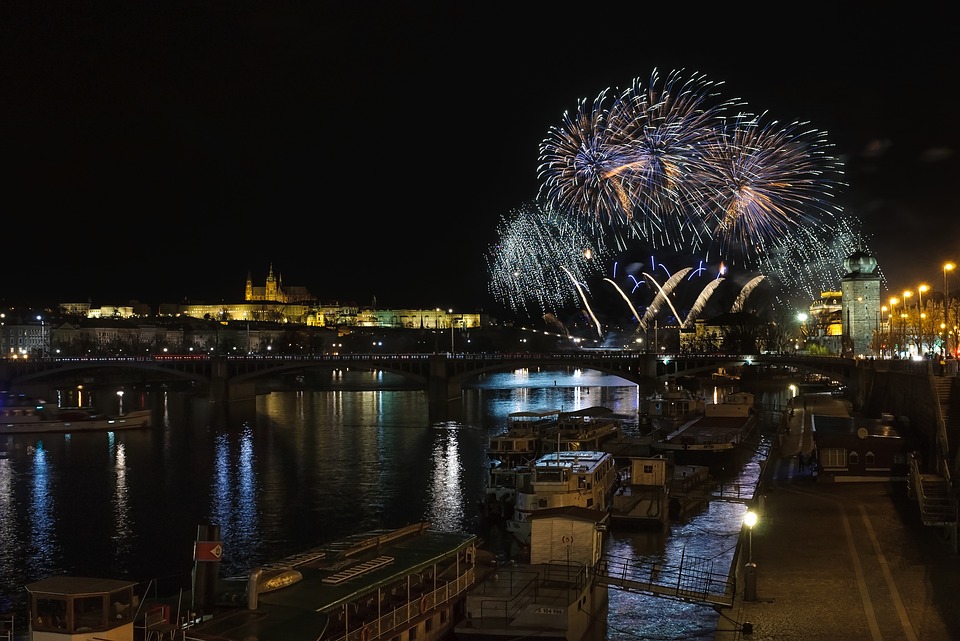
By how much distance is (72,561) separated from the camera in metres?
30.9

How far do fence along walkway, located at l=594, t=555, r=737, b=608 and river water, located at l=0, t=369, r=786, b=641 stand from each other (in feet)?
2.24

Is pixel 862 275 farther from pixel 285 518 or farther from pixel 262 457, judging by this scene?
pixel 285 518

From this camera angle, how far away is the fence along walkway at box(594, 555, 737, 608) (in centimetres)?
2081

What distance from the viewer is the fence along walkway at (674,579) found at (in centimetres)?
2081

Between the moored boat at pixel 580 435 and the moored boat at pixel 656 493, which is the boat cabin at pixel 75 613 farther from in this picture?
the moored boat at pixel 580 435

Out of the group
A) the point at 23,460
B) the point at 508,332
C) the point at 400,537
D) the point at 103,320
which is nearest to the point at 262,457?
the point at 23,460

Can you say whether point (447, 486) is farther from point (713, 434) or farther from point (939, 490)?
point (939, 490)

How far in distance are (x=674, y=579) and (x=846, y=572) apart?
15.2ft

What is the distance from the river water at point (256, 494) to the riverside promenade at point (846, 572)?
1.98 meters

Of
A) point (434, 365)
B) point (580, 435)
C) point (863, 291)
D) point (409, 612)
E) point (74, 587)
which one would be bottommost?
point (409, 612)

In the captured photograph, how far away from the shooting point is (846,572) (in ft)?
73.5

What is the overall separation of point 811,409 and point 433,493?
106 ft

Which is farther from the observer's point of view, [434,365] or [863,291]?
[863,291]

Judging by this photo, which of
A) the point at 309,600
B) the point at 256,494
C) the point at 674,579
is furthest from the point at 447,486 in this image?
the point at 309,600
